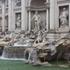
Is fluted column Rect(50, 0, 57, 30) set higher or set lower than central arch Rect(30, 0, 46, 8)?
lower

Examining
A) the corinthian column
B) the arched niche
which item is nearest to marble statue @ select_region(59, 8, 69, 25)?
the corinthian column

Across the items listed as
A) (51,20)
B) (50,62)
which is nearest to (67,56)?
(50,62)

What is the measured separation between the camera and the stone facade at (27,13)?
2050 centimetres

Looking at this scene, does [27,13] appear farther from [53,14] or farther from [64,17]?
[64,17]

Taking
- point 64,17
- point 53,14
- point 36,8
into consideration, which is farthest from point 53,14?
point 36,8

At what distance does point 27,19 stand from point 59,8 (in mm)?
4487

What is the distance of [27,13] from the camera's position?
2388 cm

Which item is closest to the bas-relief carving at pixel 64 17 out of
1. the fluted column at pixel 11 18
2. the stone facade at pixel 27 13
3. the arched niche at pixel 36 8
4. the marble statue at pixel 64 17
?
the marble statue at pixel 64 17

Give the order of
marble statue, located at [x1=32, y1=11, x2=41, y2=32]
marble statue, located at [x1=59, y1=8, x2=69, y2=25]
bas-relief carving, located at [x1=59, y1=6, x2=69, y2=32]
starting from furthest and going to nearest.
Answer: marble statue, located at [x1=32, y1=11, x2=41, y2=32] → marble statue, located at [x1=59, y1=8, x2=69, y2=25] → bas-relief carving, located at [x1=59, y1=6, x2=69, y2=32]

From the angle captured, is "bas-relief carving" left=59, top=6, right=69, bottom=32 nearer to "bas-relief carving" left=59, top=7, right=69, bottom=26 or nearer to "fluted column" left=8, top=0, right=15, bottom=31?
"bas-relief carving" left=59, top=7, right=69, bottom=26

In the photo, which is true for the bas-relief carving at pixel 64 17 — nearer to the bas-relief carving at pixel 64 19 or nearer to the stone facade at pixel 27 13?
the bas-relief carving at pixel 64 19

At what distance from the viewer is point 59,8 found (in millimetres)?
20688

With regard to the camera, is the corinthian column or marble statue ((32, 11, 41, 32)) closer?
the corinthian column

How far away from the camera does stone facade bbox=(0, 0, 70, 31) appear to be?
67.3 feet
